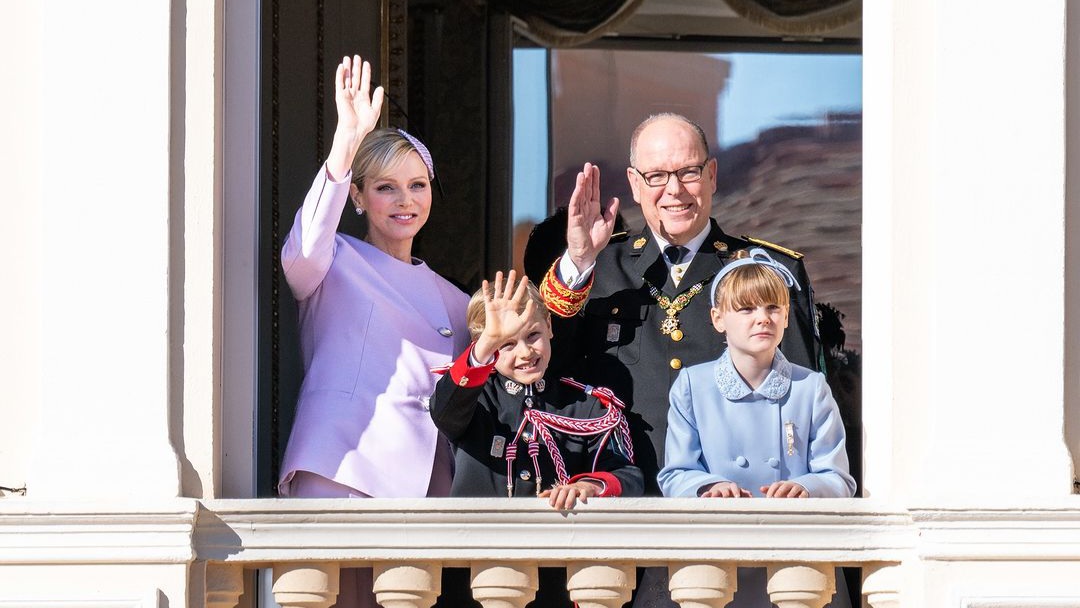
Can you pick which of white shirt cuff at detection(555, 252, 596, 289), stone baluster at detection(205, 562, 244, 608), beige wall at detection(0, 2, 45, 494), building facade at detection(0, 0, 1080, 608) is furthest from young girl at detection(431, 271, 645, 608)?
beige wall at detection(0, 2, 45, 494)

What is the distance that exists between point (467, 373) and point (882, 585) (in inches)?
50.9

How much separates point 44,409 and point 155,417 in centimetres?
31

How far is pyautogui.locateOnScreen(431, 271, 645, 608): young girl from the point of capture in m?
6.34

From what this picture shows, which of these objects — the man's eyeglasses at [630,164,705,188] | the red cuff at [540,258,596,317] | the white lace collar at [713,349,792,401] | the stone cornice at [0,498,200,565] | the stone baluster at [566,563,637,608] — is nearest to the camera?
the stone cornice at [0,498,200,565]

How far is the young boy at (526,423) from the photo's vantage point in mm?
6352

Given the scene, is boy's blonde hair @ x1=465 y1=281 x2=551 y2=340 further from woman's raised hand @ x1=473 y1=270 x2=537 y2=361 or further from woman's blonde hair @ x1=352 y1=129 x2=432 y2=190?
woman's blonde hair @ x1=352 y1=129 x2=432 y2=190

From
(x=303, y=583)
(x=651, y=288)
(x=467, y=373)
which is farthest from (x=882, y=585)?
(x=303, y=583)

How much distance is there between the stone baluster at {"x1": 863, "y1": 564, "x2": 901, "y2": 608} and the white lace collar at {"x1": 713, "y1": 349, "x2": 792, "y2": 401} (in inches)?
22.0

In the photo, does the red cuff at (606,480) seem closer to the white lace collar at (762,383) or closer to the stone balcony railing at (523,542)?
the stone balcony railing at (523,542)

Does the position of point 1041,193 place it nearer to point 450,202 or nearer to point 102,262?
point 102,262

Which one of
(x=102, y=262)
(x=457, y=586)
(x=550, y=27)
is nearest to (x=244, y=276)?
(x=102, y=262)

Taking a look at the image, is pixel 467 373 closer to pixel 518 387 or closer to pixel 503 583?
pixel 518 387

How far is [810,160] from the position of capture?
32.7 feet

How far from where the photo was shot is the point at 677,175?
6.72 metres
